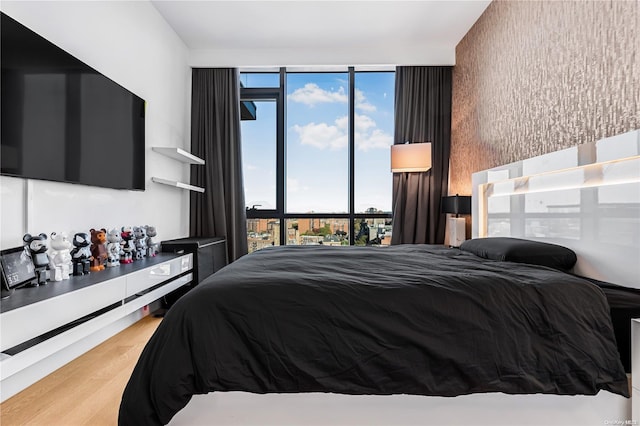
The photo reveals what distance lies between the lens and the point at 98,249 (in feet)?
7.88

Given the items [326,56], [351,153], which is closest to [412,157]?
[351,153]

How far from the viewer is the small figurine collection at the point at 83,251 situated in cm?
187

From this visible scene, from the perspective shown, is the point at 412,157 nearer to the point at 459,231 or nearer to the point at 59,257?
the point at 459,231

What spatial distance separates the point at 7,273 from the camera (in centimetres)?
162

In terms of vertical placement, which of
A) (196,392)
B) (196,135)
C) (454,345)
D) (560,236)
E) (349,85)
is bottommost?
(196,392)

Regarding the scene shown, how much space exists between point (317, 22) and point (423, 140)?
1830 mm

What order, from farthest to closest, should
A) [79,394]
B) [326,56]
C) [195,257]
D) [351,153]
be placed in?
[351,153]
[326,56]
[195,257]
[79,394]

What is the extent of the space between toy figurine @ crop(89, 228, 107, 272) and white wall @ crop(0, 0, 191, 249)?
88 mm

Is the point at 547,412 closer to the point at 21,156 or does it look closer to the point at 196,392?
the point at 196,392

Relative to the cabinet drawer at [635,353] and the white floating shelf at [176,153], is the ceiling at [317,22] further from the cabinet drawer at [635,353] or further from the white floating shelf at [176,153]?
the cabinet drawer at [635,353]

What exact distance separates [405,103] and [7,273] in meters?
4.02

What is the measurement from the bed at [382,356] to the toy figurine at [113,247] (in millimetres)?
1428

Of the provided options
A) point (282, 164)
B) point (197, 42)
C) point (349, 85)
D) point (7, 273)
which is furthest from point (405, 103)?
point (7, 273)

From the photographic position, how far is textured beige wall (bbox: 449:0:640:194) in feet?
5.88
